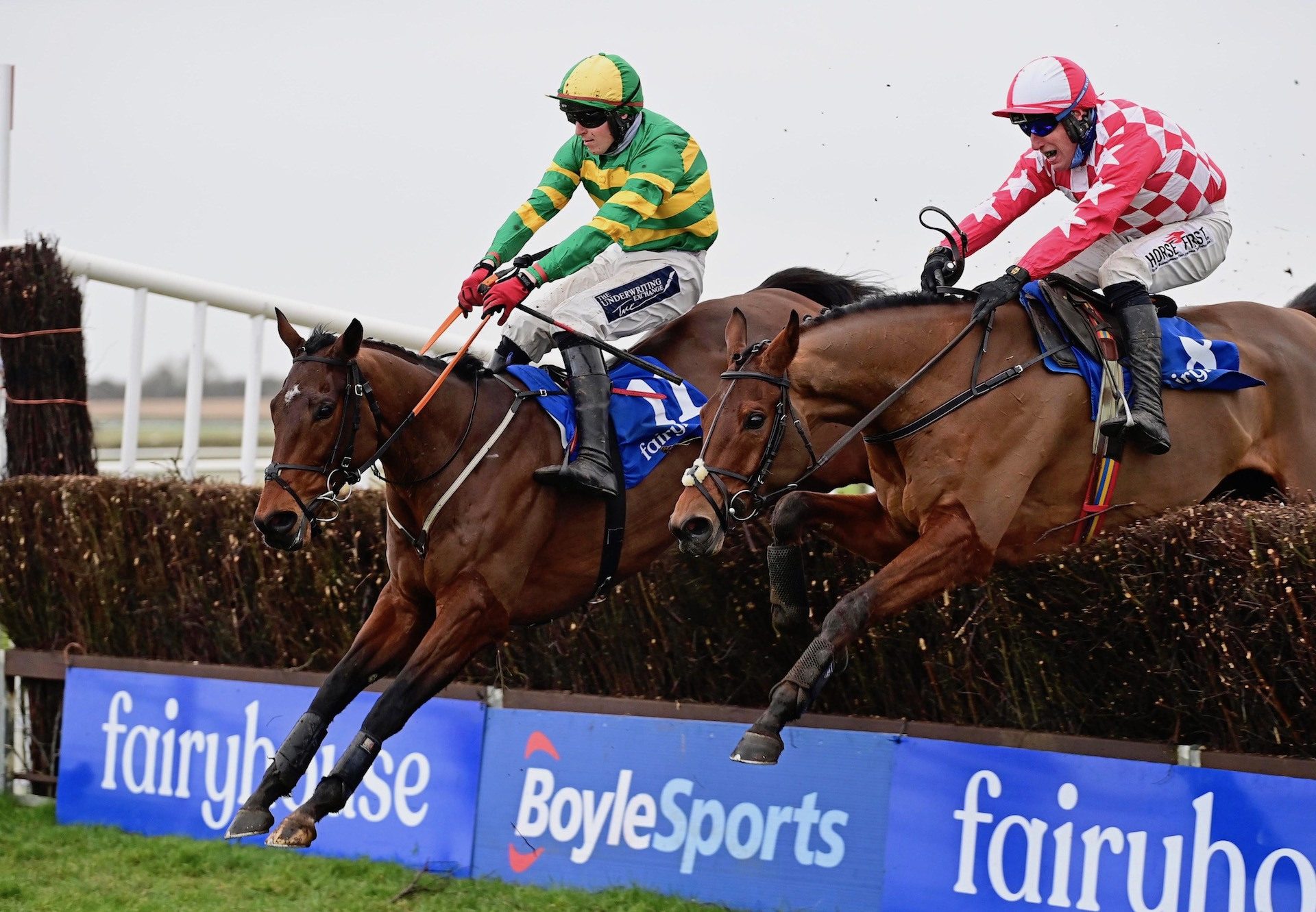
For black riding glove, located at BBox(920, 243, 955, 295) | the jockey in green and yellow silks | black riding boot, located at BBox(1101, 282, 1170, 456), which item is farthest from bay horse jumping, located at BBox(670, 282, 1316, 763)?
the jockey in green and yellow silks

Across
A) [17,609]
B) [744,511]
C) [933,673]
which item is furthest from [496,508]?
[17,609]

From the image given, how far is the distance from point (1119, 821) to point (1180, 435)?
4.22 ft

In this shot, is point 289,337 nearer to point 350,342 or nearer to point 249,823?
point 350,342

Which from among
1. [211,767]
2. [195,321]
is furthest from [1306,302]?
[195,321]

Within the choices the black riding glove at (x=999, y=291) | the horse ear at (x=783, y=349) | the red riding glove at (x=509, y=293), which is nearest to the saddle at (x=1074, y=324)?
the black riding glove at (x=999, y=291)

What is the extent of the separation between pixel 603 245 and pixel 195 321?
12.9 feet

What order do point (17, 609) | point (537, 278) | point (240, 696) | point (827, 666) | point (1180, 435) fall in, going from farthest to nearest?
point (17, 609)
point (240, 696)
point (537, 278)
point (1180, 435)
point (827, 666)

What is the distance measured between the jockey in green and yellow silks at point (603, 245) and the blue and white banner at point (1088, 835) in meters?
1.52

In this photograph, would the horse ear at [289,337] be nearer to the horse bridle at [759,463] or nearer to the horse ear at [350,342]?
the horse ear at [350,342]

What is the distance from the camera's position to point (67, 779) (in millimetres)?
7188

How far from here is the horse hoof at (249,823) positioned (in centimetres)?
468

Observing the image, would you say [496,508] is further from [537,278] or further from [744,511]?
[744,511]

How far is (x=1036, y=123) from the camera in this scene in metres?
5.09

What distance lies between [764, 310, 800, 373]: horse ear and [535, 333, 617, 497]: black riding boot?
1.00 metres
